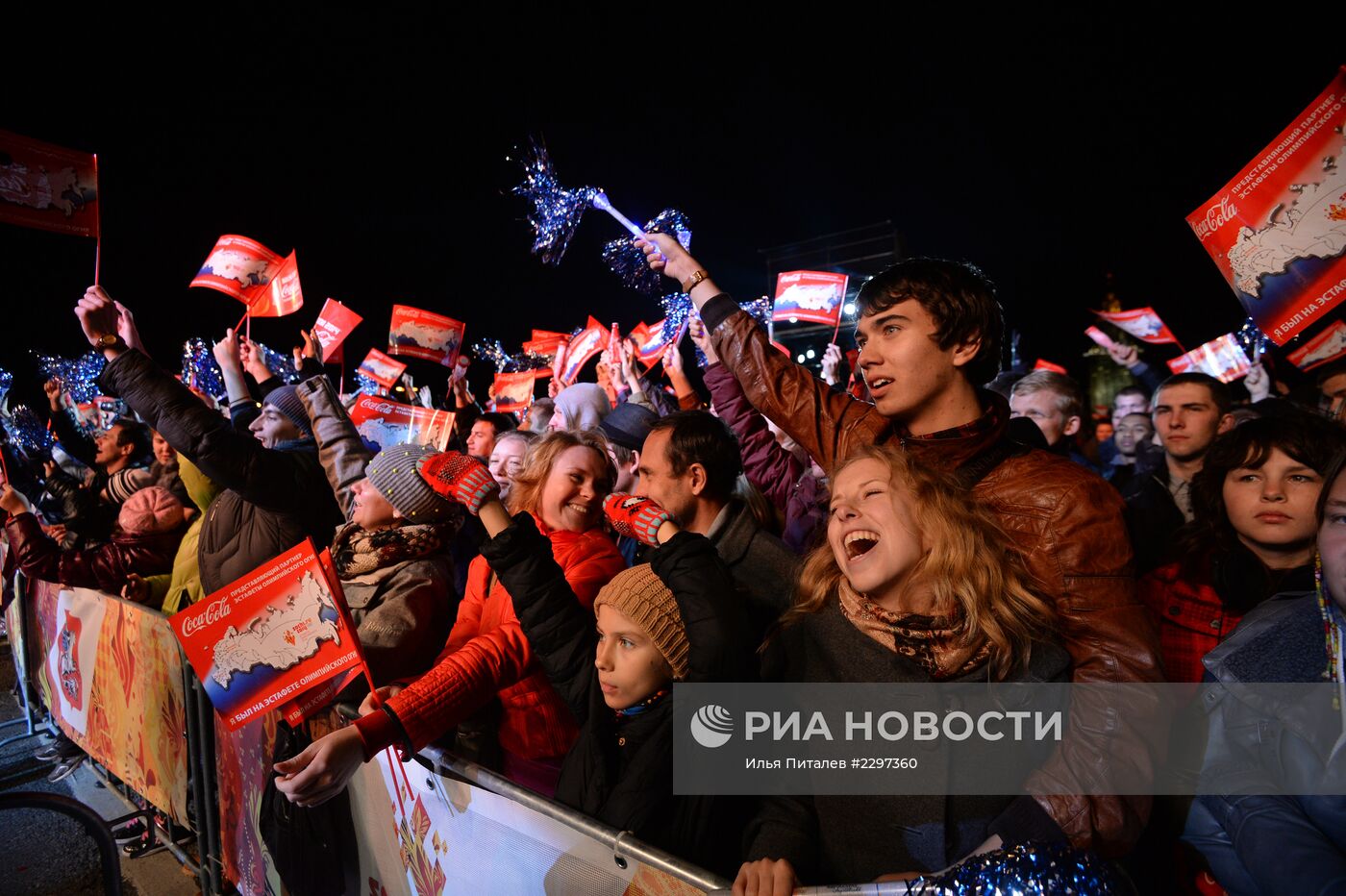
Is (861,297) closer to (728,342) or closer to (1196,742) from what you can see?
(728,342)

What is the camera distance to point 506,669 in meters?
2.33

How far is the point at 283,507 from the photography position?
142 inches

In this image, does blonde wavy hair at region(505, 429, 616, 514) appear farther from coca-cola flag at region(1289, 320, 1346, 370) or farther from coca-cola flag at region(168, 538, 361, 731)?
coca-cola flag at region(1289, 320, 1346, 370)

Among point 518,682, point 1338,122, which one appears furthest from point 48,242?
point 1338,122

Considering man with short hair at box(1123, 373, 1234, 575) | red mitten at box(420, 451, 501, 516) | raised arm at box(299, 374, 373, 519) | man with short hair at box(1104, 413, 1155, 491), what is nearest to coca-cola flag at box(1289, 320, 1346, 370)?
man with short hair at box(1104, 413, 1155, 491)

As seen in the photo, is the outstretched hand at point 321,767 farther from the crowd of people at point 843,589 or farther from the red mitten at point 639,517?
the red mitten at point 639,517

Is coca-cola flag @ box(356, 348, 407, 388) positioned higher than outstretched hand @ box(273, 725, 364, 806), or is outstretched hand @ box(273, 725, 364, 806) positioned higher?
coca-cola flag @ box(356, 348, 407, 388)

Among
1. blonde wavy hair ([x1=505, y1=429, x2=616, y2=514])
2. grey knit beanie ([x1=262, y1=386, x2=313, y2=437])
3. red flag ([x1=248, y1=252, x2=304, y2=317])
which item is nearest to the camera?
blonde wavy hair ([x1=505, y1=429, x2=616, y2=514])

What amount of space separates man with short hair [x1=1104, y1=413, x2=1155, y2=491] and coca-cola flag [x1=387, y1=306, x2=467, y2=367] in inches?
319

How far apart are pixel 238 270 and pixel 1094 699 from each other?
7357mm

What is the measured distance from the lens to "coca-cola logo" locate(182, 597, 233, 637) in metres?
2.42

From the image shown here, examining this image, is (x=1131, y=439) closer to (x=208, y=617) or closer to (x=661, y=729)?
(x=661, y=729)

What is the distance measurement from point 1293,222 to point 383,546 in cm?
397

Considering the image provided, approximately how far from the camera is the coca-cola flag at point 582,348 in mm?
9555
